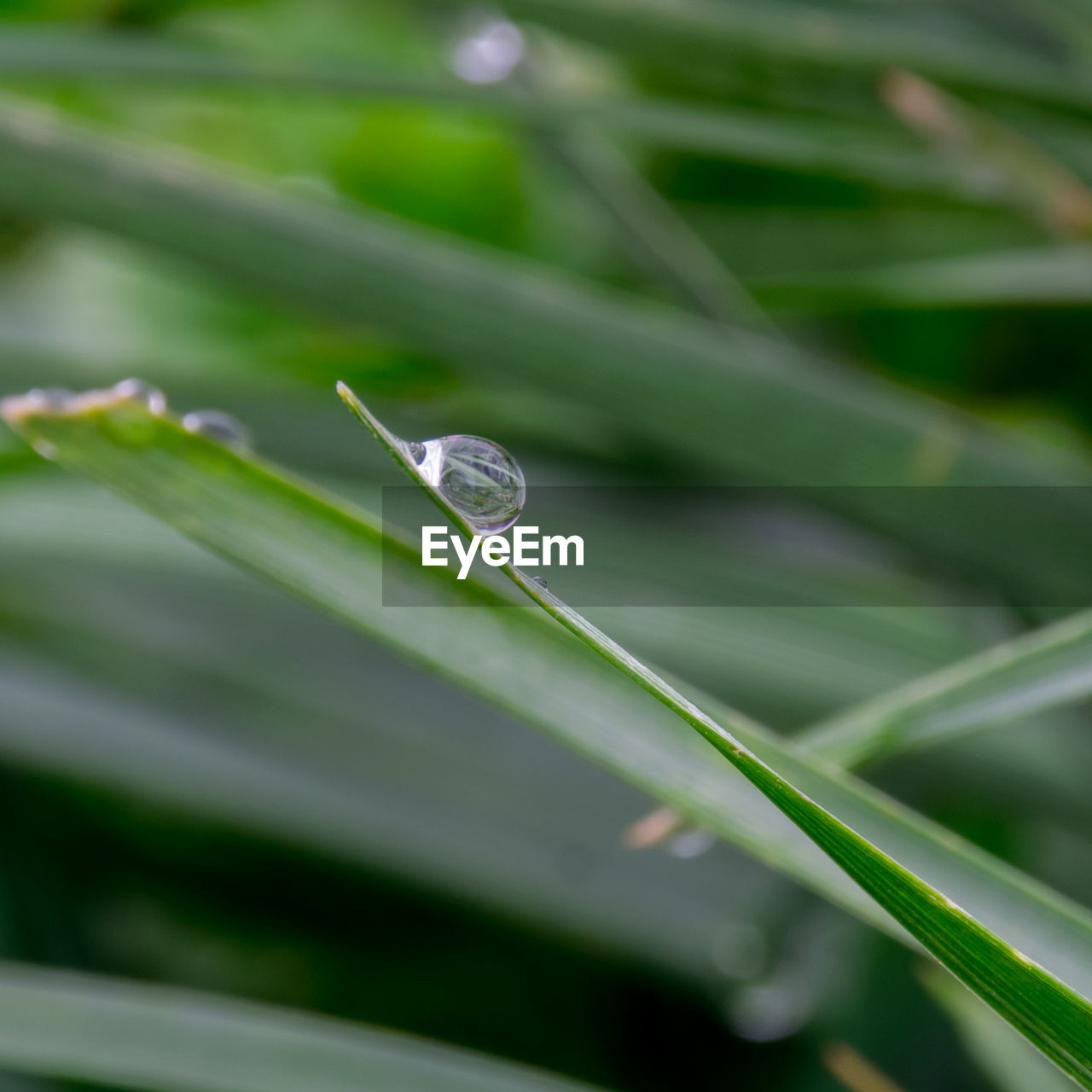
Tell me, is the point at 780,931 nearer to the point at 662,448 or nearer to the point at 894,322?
the point at 662,448

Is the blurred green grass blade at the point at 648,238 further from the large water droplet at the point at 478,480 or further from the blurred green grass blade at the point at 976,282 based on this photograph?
the large water droplet at the point at 478,480

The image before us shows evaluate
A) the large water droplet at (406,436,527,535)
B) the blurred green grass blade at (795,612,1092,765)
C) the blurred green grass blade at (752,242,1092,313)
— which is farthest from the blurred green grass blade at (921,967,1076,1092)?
the blurred green grass blade at (752,242,1092,313)

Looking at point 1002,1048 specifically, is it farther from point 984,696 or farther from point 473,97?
point 473,97

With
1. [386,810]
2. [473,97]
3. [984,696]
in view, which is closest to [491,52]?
[473,97]

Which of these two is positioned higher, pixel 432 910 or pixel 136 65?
pixel 136 65

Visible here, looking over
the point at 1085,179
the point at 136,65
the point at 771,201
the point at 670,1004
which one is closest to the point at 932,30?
the point at 1085,179

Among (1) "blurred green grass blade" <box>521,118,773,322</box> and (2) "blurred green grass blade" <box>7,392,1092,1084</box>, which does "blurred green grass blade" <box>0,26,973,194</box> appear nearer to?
(1) "blurred green grass blade" <box>521,118,773,322</box>

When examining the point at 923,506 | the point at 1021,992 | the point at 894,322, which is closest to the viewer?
the point at 1021,992
